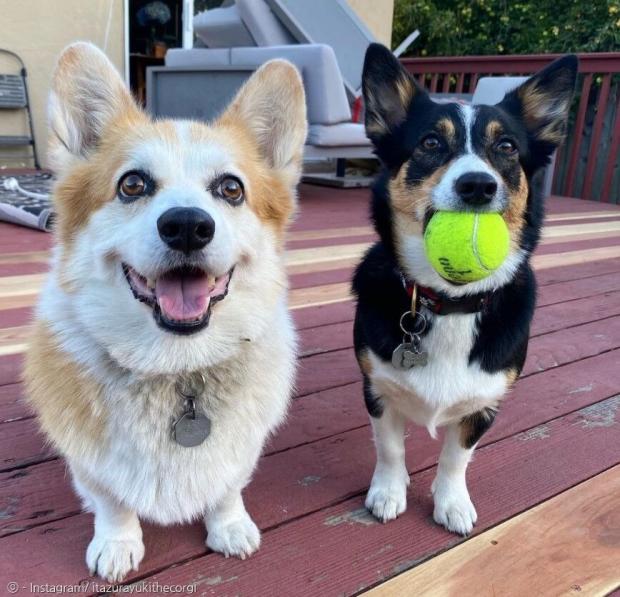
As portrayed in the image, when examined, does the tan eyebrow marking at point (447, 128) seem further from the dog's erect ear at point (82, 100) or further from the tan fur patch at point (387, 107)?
the dog's erect ear at point (82, 100)

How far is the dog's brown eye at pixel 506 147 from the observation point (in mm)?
1601

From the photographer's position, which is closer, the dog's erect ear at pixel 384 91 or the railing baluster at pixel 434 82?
the dog's erect ear at pixel 384 91

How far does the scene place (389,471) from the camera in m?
1.54

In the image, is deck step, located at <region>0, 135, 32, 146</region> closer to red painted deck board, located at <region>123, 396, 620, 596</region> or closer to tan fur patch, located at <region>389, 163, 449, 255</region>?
tan fur patch, located at <region>389, 163, 449, 255</region>

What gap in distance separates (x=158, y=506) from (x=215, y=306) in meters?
0.46

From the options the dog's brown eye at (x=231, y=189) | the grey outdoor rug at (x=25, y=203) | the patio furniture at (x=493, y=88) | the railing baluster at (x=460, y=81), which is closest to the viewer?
the dog's brown eye at (x=231, y=189)

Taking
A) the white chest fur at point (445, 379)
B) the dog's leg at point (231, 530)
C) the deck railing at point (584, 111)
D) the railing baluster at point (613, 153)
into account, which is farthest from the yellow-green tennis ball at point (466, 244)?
the railing baluster at point (613, 153)

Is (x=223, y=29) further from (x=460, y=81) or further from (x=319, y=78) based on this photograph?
(x=460, y=81)

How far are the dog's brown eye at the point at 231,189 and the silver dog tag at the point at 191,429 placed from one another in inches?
20.2

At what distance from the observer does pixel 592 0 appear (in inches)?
385

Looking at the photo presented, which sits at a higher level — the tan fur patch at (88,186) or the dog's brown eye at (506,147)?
the dog's brown eye at (506,147)

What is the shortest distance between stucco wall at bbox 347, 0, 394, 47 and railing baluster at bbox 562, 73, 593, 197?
10.3 ft

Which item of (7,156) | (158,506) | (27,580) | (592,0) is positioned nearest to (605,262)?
(158,506)

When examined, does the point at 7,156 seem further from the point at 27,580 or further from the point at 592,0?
the point at 592,0
